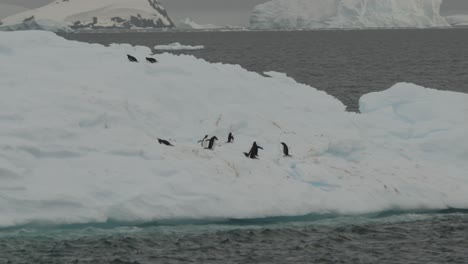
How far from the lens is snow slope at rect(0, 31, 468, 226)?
749 inches

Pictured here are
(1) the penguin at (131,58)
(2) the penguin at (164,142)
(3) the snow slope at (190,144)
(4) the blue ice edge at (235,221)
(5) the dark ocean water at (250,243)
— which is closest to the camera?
(5) the dark ocean water at (250,243)

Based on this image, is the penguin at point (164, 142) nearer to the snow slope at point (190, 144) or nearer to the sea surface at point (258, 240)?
the snow slope at point (190, 144)

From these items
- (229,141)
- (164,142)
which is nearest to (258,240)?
(164,142)

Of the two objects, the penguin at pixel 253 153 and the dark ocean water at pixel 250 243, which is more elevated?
the penguin at pixel 253 153

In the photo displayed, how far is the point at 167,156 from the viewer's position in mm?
20578

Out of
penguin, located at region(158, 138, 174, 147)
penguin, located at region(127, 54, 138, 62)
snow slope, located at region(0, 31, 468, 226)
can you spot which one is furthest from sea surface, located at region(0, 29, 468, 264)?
penguin, located at region(127, 54, 138, 62)

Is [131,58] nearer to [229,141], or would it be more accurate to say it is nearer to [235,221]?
[229,141]

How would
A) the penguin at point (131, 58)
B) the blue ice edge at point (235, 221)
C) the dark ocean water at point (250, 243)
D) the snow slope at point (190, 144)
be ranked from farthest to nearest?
the penguin at point (131, 58), the snow slope at point (190, 144), the blue ice edge at point (235, 221), the dark ocean water at point (250, 243)

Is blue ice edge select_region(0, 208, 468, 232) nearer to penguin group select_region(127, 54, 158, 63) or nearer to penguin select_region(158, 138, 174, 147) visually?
penguin select_region(158, 138, 174, 147)

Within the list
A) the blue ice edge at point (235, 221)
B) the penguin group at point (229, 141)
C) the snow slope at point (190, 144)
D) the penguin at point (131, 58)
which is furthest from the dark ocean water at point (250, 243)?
the penguin at point (131, 58)

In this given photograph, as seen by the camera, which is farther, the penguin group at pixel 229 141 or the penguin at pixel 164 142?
the penguin group at pixel 229 141

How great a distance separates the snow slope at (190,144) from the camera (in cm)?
1902

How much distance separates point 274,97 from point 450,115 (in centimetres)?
598

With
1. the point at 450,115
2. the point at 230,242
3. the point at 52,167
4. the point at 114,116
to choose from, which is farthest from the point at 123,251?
the point at 450,115
